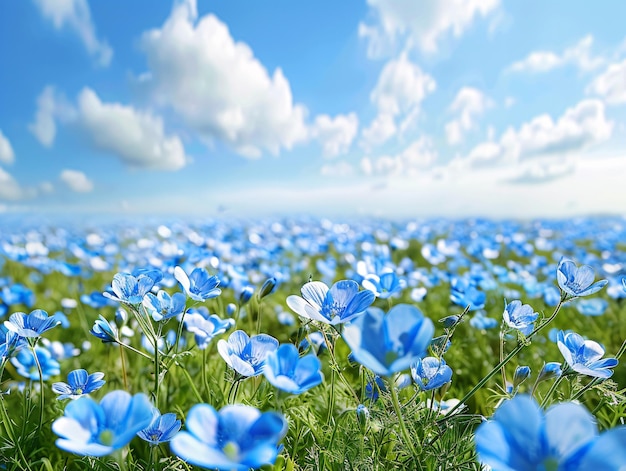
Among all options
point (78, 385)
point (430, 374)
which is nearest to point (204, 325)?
point (78, 385)

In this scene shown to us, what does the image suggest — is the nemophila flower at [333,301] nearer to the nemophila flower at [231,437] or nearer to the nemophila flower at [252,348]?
the nemophila flower at [252,348]

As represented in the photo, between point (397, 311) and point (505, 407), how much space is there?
20 centimetres

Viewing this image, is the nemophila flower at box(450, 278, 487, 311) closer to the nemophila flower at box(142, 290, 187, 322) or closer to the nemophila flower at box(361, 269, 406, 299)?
the nemophila flower at box(361, 269, 406, 299)

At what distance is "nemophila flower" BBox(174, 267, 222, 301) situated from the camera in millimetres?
1022

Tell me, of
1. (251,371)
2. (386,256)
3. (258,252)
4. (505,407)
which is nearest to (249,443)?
(251,371)

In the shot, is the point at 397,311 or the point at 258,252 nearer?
the point at 397,311

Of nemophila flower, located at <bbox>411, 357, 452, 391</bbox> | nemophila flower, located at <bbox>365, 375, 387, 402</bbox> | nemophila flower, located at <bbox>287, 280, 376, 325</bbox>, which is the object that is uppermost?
nemophila flower, located at <bbox>287, 280, 376, 325</bbox>

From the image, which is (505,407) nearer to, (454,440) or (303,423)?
(454,440)

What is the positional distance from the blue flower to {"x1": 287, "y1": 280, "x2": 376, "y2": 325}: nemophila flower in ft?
0.35

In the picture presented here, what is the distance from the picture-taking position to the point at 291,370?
2.62 ft

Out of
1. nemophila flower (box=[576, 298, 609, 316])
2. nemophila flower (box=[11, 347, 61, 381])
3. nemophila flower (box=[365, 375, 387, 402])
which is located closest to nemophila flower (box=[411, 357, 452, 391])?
nemophila flower (box=[365, 375, 387, 402])

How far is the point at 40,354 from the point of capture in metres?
1.63

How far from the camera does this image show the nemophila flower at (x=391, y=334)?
0.70m

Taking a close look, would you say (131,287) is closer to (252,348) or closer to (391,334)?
(252,348)
